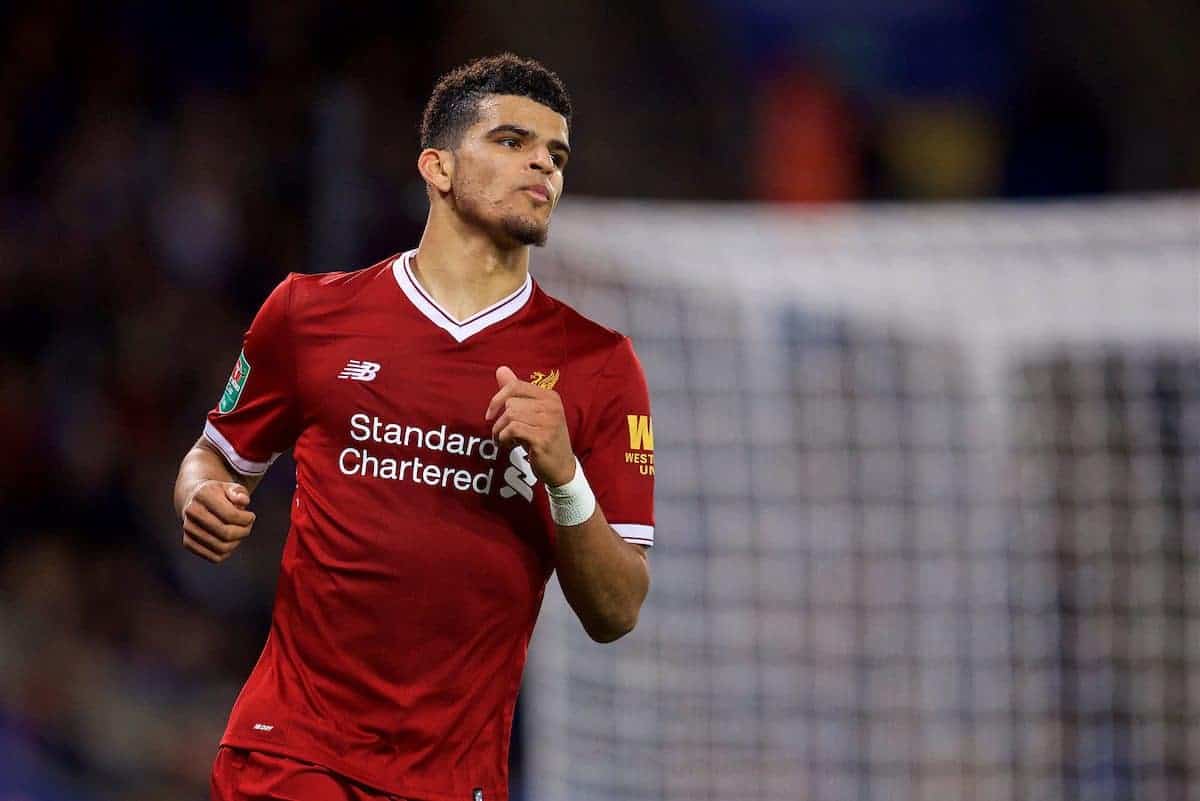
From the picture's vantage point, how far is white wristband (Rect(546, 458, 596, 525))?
312cm

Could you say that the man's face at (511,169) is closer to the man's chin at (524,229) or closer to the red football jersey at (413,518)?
the man's chin at (524,229)

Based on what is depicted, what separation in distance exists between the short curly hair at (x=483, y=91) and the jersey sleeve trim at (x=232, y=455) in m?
0.78

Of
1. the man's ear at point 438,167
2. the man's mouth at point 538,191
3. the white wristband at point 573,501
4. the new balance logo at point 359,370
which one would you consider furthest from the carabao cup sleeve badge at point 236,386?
the white wristband at point 573,501

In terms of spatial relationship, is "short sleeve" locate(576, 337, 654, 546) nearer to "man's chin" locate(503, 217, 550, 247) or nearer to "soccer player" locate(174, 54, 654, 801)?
"soccer player" locate(174, 54, 654, 801)

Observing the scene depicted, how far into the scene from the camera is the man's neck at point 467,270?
3.52 m

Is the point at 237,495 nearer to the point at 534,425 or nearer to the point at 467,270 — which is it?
the point at 534,425

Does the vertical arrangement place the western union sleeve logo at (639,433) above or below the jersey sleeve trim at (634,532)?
above

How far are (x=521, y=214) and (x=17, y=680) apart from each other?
5.03 meters

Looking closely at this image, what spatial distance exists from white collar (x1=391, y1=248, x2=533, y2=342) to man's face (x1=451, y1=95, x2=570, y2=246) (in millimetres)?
121

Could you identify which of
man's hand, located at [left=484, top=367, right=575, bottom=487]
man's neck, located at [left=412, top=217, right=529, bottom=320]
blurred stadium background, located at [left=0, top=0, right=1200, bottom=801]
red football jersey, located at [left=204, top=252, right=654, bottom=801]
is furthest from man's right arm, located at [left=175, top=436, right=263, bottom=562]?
blurred stadium background, located at [left=0, top=0, right=1200, bottom=801]

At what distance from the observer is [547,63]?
1176 cm

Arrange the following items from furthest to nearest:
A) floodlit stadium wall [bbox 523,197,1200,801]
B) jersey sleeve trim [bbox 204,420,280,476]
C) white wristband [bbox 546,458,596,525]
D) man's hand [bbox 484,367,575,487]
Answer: floodlit stadium wall [bbox 523,197,1200,801]
jersey sleeve trim [bbox 204,420,280,476]
white wristband [bbox 546,458,596,525]
man's hand [bbox 484,367,575,487]

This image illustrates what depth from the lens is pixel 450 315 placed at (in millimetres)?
3490

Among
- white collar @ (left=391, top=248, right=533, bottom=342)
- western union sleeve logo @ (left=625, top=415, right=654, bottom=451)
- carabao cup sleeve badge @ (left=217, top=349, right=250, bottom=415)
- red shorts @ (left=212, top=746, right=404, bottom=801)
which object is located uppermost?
white collar @ (left=391, top=248, right=533, bottom=342)
